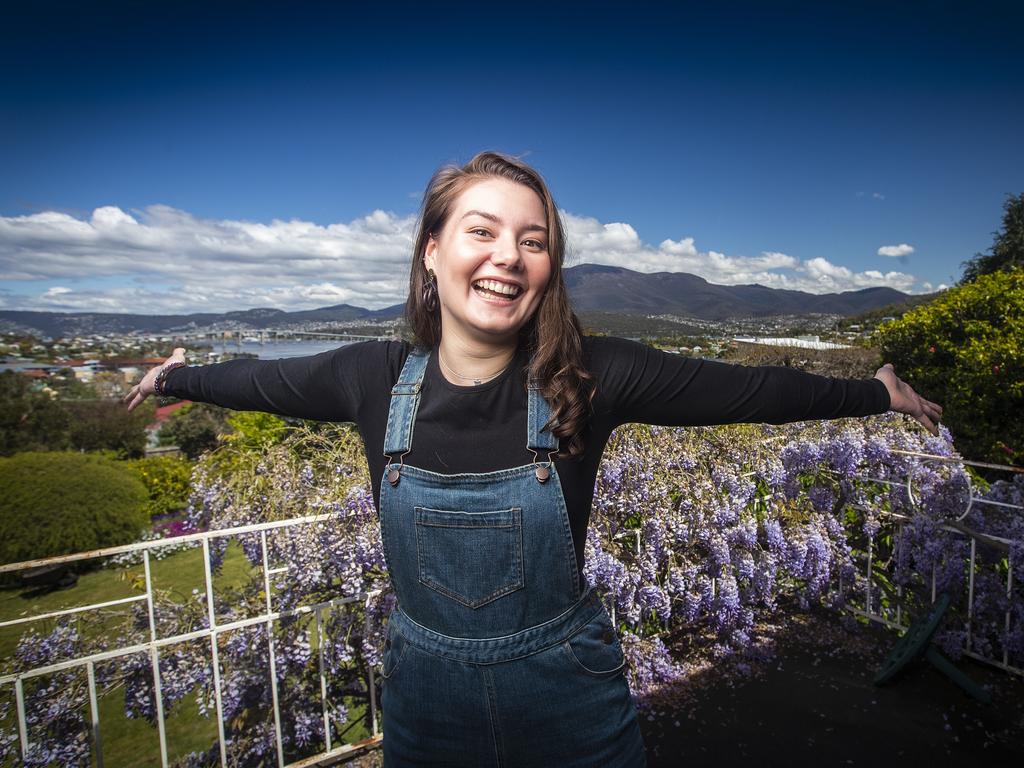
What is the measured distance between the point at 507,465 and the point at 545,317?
1.05ft

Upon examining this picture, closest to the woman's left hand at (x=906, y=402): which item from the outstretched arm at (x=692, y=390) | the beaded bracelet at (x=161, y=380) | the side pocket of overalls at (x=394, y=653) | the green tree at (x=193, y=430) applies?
the outstretched arm at (x=692, y=390)

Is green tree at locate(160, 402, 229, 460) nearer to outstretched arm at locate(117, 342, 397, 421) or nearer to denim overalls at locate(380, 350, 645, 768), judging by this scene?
outstretched arm at locate(117, 342, 397, 421)

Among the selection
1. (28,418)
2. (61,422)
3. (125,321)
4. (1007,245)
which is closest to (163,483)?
(61,422)

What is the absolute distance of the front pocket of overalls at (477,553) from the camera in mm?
1014

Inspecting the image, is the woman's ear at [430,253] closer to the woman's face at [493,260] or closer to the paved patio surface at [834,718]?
the woman's face at [493,260]

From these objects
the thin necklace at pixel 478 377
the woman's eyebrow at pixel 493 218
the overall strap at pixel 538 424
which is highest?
the woman's eyebrow at pixel 493 218

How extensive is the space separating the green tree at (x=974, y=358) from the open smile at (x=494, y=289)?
24.4ft

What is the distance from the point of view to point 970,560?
3.01m

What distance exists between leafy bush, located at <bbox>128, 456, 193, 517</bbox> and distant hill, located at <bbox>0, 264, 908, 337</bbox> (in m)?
2.77

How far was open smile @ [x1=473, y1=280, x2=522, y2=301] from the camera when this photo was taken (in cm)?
108

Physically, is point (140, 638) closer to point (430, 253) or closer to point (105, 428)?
point (430, 253)

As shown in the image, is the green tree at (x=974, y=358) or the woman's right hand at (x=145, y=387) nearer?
the woman's right hand at (x=145, y=387)

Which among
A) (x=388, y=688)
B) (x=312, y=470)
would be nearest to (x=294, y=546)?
(x=312, y=470)

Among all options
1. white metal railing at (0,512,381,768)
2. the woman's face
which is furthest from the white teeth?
white metal railing at (0,512,381,768)
